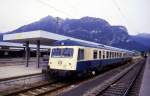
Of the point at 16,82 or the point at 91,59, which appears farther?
the point at 91,59

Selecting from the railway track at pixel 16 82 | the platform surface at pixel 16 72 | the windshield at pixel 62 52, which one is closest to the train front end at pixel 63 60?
the windshield at pixel 62 52

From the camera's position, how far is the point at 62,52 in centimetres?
1788

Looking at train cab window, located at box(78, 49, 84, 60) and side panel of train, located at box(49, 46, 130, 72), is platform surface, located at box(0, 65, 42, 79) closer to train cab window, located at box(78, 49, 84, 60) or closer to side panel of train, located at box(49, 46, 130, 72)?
side panel of train, located at box(49, 46, 130, 72)

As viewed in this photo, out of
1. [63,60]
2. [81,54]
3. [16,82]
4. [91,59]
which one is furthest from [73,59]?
[16,82]

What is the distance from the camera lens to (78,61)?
17188 millimetres

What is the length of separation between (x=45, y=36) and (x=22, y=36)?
325 cm

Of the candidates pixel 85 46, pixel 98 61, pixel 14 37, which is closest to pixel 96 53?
pixel 98 61

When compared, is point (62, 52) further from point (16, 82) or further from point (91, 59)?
point (16, 82)

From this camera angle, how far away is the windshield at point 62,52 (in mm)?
17391

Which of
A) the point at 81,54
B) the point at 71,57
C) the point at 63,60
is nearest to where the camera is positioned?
the point at 71,57

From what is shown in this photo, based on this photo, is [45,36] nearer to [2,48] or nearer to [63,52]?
[63,52]

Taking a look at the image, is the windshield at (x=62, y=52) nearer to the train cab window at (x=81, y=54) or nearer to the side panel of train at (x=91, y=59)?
the train cab window at (x=81, y=54)

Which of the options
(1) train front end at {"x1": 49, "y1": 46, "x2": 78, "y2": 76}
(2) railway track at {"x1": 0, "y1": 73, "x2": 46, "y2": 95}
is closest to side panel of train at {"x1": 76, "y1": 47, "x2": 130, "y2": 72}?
(1) train front end at {"x1": 49, "y1": 46, "x2": 78, "y2": 76}

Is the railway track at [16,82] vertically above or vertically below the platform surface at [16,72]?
below
